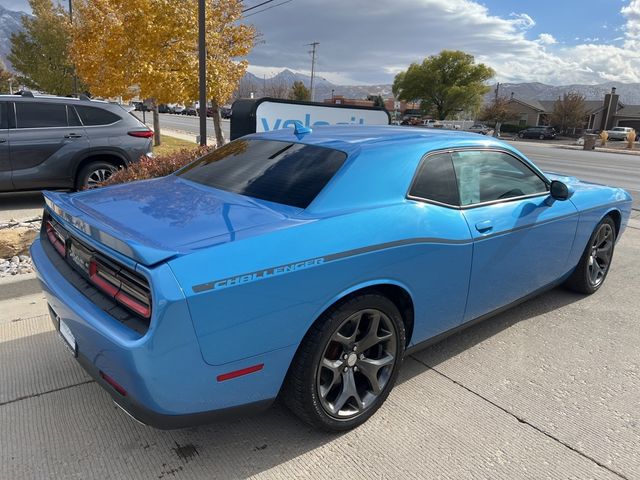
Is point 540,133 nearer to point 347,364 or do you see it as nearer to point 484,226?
point 484,226

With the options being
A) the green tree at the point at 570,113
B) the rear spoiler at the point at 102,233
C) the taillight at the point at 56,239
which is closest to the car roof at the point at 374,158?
the rear spoiler at the point at 102,233

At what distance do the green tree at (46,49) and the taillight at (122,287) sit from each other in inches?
872

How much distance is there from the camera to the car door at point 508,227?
Answer: 3.20 meters

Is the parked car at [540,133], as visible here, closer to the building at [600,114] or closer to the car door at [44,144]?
the building at [600,114]

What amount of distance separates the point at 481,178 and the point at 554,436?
1640 millimetres

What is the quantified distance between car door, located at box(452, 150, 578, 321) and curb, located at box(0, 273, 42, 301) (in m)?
3.54

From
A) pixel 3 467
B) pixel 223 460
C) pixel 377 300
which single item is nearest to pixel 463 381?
pixel 377 300

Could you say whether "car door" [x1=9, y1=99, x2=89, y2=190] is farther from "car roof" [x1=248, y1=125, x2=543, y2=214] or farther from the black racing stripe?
the black racing stripe

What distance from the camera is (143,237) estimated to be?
2.17 metres

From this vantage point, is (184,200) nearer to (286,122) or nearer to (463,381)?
(463,381)

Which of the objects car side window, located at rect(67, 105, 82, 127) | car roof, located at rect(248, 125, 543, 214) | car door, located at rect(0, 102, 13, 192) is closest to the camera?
car roof, located at rect(248, 125, 543, 214)

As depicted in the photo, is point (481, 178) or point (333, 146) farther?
point (481, 178)

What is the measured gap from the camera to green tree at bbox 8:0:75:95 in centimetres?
2155

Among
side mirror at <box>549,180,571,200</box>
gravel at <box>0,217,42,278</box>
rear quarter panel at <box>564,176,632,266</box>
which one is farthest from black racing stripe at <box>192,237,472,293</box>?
gravel at <box>0,217,42,278</box>
